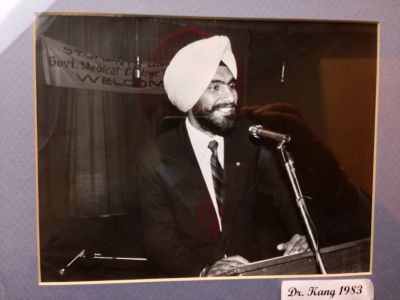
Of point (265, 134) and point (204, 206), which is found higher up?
point (265, 134)

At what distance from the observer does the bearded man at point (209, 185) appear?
109 centimetres

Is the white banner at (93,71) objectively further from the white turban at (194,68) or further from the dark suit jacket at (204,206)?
the dark suit jacket at (204,206)

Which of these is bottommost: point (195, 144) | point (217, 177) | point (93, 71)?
point (217, 177)

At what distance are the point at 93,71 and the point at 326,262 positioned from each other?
95 centimetres

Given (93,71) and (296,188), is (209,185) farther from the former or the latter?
(93,71)

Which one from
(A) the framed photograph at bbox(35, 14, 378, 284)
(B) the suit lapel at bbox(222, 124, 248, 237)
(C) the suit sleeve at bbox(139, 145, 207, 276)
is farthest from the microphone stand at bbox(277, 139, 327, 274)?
(C) the suit sleeve at bbox(139, 145, 207, 276)

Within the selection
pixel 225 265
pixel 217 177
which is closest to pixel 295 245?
pixel 225 265

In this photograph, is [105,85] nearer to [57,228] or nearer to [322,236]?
[57,228]

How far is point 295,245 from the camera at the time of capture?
114 cm

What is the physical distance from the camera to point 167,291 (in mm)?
1133

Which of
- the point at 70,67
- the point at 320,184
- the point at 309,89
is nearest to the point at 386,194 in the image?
the point at 320,184

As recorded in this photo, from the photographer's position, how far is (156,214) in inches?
43.3

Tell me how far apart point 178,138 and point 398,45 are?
774 mm

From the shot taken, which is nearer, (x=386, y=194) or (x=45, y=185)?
(x=45, y=185)
